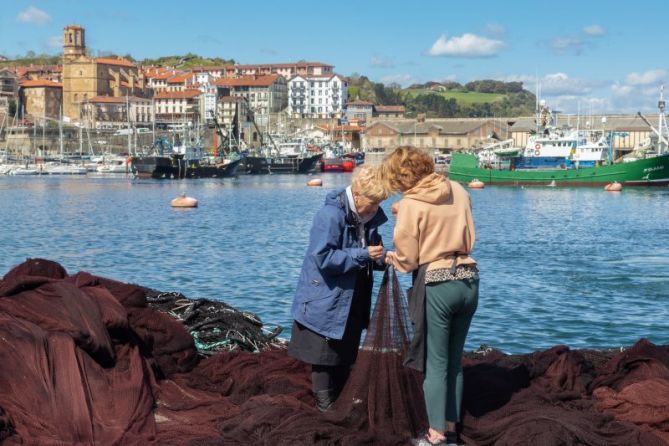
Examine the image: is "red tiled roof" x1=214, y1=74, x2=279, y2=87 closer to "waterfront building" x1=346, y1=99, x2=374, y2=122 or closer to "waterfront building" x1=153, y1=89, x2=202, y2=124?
"waterfront building" x1=153, y1=89, x2=202, y2=124

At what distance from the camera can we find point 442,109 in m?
192

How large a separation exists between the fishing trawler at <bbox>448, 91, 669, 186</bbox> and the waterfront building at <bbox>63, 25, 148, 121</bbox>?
97826 mm

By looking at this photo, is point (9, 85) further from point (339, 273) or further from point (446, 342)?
point (446, 342)

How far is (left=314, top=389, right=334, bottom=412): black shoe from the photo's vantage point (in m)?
5.13

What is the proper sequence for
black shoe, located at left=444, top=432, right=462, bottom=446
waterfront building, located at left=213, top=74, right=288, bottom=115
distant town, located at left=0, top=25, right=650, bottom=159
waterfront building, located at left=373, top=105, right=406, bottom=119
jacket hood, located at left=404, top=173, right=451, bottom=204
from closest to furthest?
1. jacket hood, located at left=404, top=173, right=451, bottom=204
2. black shoe, located at left=444, top=432, right=462, bottom=446
3. distant town, located at left=0, top=25, right=650, bottom=159
4. waterfront building, located at left=213, top=74, right=288, bottom=115
5. waterfront building, located at left=373, top=105, right=406, bottom=119

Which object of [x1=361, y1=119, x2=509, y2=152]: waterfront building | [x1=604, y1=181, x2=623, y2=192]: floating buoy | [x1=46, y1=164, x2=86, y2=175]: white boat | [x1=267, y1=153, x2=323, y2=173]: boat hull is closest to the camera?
[x1=604, y1=181, x2=623, y2=192]: floating buoy

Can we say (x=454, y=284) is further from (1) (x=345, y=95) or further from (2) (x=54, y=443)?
(1) (x=345, y=95)

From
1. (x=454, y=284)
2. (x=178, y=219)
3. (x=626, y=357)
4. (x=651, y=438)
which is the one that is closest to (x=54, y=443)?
(x=454, y=284)

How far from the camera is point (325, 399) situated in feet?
16.9

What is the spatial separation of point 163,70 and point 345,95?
34.1 m

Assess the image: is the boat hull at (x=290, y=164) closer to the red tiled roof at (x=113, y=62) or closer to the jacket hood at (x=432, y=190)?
the red tiled roof at (x=113, y=62)

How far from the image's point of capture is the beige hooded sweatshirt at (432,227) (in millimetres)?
4473

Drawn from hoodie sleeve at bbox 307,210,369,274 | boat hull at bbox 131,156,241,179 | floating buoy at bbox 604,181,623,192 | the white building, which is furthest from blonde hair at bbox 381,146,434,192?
the white building

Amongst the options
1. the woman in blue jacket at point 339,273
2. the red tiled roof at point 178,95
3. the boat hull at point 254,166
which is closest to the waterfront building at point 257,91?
the red tiled roof at point 178,95
